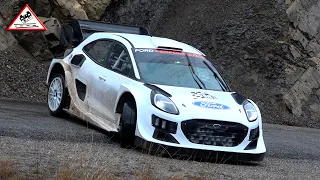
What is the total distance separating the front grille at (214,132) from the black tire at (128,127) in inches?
28.9

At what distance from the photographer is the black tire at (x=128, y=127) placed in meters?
9.04

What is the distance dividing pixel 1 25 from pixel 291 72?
7.86 m

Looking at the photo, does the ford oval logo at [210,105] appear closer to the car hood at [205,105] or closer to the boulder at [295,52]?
the car hood at [205,105]

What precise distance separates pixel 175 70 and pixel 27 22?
7.68 meters

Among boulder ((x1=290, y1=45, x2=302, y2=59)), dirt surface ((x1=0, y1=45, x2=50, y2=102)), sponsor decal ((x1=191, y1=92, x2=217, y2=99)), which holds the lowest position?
dirt surface ((x1=0, y1=45, x2=50, y2=102))

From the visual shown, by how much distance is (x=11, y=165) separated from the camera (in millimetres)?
6508

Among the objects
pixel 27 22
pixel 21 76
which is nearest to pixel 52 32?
pixel 27 22

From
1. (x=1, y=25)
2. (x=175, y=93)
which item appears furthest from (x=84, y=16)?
(x=175, y=93)

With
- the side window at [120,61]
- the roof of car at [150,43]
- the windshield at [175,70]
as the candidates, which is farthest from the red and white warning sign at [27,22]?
the windshield at [175,70]

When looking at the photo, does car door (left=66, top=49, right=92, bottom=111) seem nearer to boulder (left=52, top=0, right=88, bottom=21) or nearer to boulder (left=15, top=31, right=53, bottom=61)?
boulder (left=15, top=31, right=53, bottom=61)

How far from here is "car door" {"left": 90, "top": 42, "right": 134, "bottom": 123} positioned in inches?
387

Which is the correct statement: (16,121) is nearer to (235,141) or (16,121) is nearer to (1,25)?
(235,141)

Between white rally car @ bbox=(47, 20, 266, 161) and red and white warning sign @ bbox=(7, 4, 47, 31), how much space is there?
4690 mm

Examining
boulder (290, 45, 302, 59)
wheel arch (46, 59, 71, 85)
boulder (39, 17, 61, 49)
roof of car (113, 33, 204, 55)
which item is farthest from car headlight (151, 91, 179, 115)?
boulder (290, 45, 302, 59)
